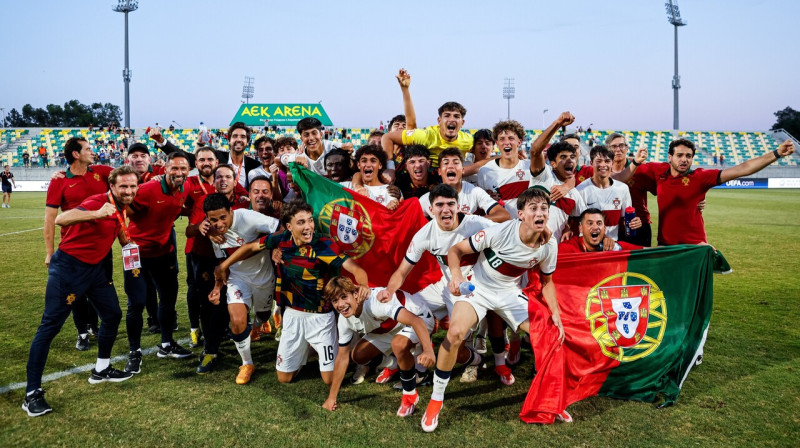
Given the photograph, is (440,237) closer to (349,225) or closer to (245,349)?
(349,225)

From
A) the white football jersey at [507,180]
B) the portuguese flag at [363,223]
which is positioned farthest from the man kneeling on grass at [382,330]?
the white football jersey at [507,180]

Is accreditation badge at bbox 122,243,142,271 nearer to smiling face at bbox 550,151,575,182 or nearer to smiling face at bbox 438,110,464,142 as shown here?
smiling face at bbox 438,110,464,142

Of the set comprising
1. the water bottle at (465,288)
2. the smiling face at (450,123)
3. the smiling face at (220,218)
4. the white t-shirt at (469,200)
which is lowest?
the water bottle at (465,288)

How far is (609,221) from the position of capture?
595 centimetres

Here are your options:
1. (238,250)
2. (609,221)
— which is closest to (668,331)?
(609,221)

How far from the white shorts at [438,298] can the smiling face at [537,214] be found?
113cm

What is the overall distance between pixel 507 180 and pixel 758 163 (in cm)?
252

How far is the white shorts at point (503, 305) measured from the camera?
463 cm

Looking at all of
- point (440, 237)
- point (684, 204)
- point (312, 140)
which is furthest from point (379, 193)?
point (684, 204)

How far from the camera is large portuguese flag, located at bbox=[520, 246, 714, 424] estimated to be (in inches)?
179

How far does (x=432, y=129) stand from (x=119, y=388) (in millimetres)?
4308

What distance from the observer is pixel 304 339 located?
16.5 ft

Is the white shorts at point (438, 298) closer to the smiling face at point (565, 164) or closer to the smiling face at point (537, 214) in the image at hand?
the smiling face at point (537, 214)

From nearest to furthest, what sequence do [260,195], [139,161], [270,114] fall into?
[260,195], [139,161], [270,114]
